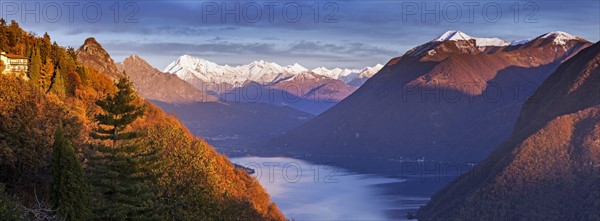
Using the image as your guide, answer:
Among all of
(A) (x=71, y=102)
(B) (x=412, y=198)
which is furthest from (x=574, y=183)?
(A) (x=71, y=102)

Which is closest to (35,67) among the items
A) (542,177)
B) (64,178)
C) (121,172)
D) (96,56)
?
(121,172)

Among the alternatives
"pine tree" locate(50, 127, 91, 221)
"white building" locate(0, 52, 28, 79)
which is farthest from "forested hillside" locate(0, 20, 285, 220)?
"white building" locate(0, 52, 28, 79)

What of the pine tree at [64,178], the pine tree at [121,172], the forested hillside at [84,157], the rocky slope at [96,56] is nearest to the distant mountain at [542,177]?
the rocky slope at [96,56]

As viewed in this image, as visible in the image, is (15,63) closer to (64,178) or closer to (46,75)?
(46,75)

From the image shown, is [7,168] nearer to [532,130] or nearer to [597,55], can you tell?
[532,130]

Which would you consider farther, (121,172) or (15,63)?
(15,63)

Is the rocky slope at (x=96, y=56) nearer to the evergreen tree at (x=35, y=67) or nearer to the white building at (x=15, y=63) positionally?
the evergreen tree at (x=35, y=67)

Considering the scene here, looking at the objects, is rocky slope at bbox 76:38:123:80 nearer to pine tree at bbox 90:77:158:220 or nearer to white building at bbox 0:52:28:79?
white building at bbox 0:52:28:79
